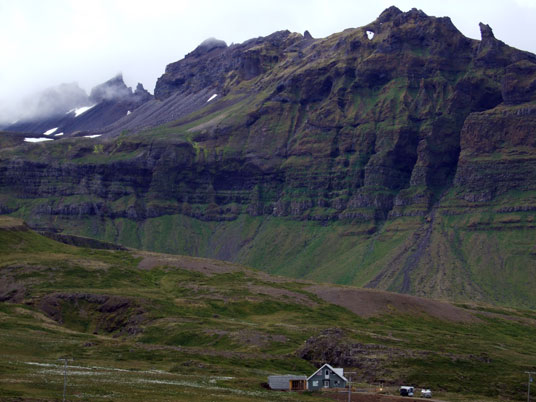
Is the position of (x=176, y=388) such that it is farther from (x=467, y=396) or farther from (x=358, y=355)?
(x=358, y=355)

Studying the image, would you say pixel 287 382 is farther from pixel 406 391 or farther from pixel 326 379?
pixel 406 391

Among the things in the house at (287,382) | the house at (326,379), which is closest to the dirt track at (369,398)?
the house at (326,379)

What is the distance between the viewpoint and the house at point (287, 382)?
481 feet

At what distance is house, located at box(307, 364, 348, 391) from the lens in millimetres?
150750

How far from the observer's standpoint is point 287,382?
148 metres

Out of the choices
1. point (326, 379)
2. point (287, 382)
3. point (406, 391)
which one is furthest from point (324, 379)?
point (406, 391)

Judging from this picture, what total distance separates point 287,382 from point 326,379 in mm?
7255

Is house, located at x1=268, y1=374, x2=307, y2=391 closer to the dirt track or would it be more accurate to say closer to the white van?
the dirt track

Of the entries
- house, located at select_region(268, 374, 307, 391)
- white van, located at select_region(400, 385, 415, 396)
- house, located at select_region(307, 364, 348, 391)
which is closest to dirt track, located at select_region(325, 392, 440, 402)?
white van, located at select_region(400, 385, 415, 396)

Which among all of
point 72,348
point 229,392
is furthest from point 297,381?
point 72,348

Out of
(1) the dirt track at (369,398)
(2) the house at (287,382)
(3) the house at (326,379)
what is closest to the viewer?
(1) the dirt track at (369,398)

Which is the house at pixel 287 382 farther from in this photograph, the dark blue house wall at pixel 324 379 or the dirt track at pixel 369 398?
the dirt track at pixel 369 398

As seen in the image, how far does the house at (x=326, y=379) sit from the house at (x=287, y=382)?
1164 mm

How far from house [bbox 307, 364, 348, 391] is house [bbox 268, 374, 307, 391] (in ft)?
3.82
